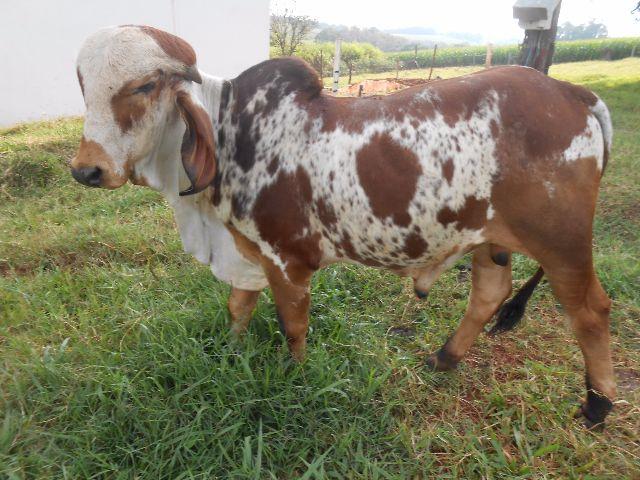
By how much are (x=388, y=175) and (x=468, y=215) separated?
29 cm

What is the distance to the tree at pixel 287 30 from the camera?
17.9 metres

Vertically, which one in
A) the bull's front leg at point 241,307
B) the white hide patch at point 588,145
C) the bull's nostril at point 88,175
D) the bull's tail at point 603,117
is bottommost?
the bull's front leg at point 241,307

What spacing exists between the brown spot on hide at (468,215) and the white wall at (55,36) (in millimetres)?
7249

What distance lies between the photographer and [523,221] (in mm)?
1629

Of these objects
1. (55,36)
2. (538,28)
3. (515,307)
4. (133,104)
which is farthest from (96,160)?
(55,36)

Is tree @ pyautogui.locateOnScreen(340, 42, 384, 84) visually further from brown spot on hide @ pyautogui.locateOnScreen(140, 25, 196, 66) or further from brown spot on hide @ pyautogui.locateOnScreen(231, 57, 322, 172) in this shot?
brown spot on hide @ pyautogui.locateOnScreen(140, 25, 196, 66)

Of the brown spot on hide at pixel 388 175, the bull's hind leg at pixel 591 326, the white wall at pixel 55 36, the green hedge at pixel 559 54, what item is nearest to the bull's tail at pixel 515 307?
the bull's hind leg at pixel 591 326

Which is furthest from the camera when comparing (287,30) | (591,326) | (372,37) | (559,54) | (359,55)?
(372,37)

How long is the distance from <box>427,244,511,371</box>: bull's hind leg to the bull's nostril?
1478mm

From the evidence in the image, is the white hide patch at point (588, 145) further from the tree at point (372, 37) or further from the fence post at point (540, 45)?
the tree at point (372, 37)

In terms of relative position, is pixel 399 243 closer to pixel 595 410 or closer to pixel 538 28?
pixel 595 410

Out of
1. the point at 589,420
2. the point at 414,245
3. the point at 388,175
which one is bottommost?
the point at 589,420

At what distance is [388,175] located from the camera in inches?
65.6

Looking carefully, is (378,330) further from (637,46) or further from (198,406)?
(637,46)
